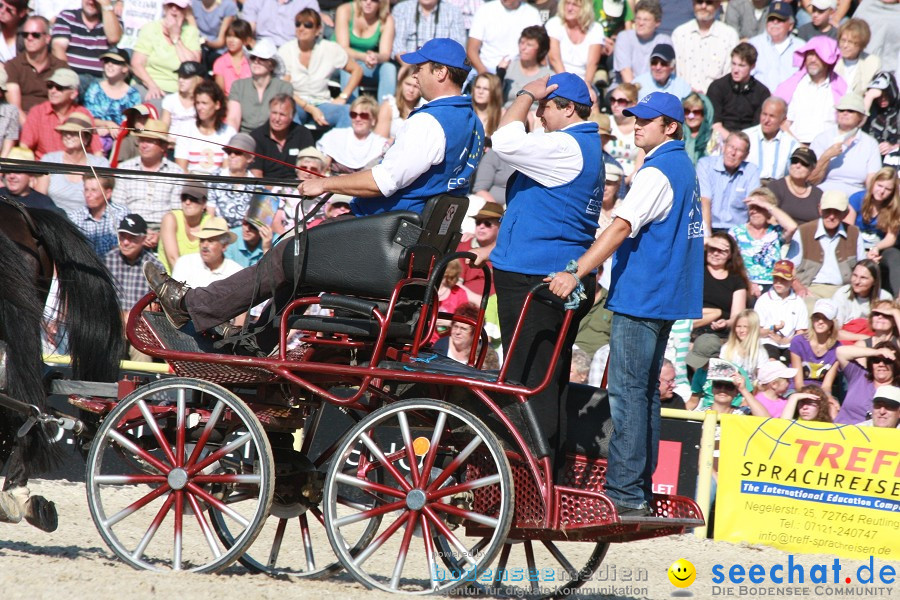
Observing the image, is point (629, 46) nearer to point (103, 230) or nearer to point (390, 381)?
point (103, 230)

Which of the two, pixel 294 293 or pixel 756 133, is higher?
pixel 756 133

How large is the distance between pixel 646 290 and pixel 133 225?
4.23 m

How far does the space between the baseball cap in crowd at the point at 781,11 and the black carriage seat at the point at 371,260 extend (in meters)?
7.55

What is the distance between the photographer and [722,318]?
9.95 m

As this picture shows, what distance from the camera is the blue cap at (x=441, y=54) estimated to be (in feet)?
18.9

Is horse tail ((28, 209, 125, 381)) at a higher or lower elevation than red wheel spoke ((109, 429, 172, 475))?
higher

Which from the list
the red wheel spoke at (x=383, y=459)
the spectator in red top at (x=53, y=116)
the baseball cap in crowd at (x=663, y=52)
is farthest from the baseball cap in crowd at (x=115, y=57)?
the red wheel spoke at (x=383, y=459)

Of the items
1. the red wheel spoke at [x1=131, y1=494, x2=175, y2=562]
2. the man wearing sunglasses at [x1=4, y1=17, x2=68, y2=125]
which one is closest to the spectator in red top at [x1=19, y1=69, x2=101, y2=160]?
the man wearing sunglasses at [x1=4, y1=17, x2=68, y2=125]

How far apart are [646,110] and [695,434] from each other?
3.68 m

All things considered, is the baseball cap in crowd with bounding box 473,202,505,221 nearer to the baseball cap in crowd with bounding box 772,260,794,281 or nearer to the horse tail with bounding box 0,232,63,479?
the baseball cap in crowd with bounding box 772,260,794,281

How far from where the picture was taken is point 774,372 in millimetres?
9398

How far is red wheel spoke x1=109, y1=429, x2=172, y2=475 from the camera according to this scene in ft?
18.9

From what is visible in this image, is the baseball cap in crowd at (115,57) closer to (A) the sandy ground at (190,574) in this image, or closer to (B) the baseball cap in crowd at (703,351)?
(A) the sandy ground at (190,574)

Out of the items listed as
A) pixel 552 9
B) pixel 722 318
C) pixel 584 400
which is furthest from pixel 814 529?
pixel 552 9
